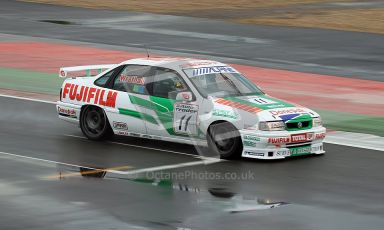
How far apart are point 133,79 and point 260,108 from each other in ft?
7.73

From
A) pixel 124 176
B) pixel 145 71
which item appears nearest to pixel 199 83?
pixel 145 71

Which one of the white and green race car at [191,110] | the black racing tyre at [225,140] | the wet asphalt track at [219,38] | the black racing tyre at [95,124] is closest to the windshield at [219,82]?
the white and green race car at [191,110]

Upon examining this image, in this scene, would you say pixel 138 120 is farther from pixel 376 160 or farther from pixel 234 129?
pixel 376 160

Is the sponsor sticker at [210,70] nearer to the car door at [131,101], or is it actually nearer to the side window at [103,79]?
the car door at [131,101]

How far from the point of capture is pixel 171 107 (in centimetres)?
1689

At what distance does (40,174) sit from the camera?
1545 centimetres

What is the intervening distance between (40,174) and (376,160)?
16.8 feet

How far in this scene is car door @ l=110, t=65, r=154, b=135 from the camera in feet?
56.9

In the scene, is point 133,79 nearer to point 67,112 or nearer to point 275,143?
point 67,112

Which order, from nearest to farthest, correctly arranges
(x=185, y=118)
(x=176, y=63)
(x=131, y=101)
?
(x=185, y=118) < (x=176, y=63) < (x=131, y=101)

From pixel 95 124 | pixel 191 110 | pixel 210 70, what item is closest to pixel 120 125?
pixel 95 124

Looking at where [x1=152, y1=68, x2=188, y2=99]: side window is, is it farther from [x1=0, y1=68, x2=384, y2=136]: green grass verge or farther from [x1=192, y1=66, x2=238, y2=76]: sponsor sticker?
[x1=0, y1=68, x2=384, y2=136]: green grass verge

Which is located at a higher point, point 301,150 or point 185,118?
point 185,118

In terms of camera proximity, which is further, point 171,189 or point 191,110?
point 191,110
